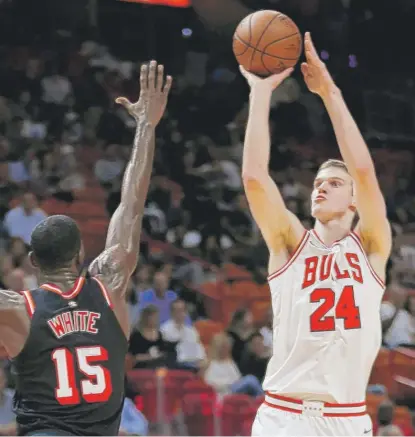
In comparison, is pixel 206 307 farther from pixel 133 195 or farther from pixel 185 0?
pixel 133 195

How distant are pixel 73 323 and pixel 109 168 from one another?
354 inches

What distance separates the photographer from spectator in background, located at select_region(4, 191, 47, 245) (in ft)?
32.5

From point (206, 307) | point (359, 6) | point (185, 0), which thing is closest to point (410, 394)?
point (206, 307)

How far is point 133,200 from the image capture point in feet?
12.8

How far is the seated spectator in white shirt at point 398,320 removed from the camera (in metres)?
10.2

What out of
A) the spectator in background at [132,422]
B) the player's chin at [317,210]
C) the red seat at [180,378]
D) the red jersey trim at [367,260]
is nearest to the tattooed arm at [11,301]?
the player's chin at [317,210]

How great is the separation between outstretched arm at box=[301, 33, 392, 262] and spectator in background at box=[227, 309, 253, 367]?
15.5 ft

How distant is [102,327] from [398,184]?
11.4 metres

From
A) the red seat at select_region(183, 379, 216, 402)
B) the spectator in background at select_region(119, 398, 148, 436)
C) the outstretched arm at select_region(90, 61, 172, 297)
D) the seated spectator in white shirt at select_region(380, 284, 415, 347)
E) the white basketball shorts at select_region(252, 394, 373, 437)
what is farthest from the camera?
the seated spectator in white shirt at select_region(380, 284, 415, 347)

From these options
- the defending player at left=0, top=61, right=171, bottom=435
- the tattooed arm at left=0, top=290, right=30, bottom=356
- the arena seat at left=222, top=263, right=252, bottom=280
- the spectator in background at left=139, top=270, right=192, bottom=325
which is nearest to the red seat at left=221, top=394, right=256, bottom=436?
the spectator in background at left=139, top=270, right=192, bottom=325

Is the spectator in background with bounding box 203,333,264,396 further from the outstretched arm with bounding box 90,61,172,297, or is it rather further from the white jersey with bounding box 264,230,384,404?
the outstretched arm with bounding box 90,61,172,297

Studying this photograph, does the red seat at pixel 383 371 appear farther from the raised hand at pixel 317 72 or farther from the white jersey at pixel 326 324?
the raised hand at pixel 317 72

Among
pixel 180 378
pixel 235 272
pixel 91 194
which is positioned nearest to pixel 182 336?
pixel 180 378

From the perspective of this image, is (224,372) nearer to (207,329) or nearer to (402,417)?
(207,329)
